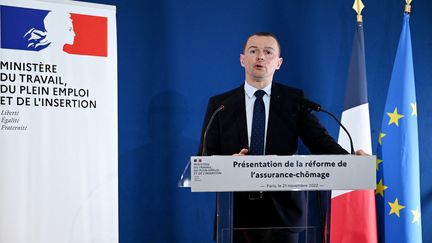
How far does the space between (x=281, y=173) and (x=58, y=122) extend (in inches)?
72.3

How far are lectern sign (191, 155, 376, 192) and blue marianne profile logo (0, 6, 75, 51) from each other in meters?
1.81

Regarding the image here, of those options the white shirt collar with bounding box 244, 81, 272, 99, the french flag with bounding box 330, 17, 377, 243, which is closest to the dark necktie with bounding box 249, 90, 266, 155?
the white shirt collar with bounding box 244, 81, 272, 99

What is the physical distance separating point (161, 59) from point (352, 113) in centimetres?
143

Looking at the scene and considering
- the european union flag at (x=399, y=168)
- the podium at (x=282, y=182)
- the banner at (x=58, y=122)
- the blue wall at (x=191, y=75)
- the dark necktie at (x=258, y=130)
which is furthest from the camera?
the blue wall at (x=191, y=75)

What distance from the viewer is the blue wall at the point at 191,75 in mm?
3969

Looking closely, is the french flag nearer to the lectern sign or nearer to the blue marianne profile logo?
the lectern sign

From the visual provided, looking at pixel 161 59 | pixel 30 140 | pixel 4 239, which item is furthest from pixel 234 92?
pixel 4 239

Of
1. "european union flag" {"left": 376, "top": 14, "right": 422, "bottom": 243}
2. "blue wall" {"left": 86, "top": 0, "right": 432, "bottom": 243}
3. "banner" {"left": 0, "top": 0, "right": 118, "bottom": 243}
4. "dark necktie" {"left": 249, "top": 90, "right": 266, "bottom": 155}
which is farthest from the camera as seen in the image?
"blue wall" {"left": 86, "top": 0, "right": 432, "bottom": 243}

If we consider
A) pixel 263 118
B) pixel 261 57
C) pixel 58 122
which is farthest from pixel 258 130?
pixel 58 122

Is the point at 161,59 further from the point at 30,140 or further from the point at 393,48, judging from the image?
the point at 393,48

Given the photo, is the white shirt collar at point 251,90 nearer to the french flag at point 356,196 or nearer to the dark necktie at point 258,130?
the dark necktie at point 258,130

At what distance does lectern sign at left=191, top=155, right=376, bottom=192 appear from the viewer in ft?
6.72

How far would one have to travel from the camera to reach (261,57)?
332 cm

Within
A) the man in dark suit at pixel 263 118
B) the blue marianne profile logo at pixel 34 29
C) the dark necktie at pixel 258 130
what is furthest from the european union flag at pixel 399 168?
the blue marianne profile logo at pixel 34 29
